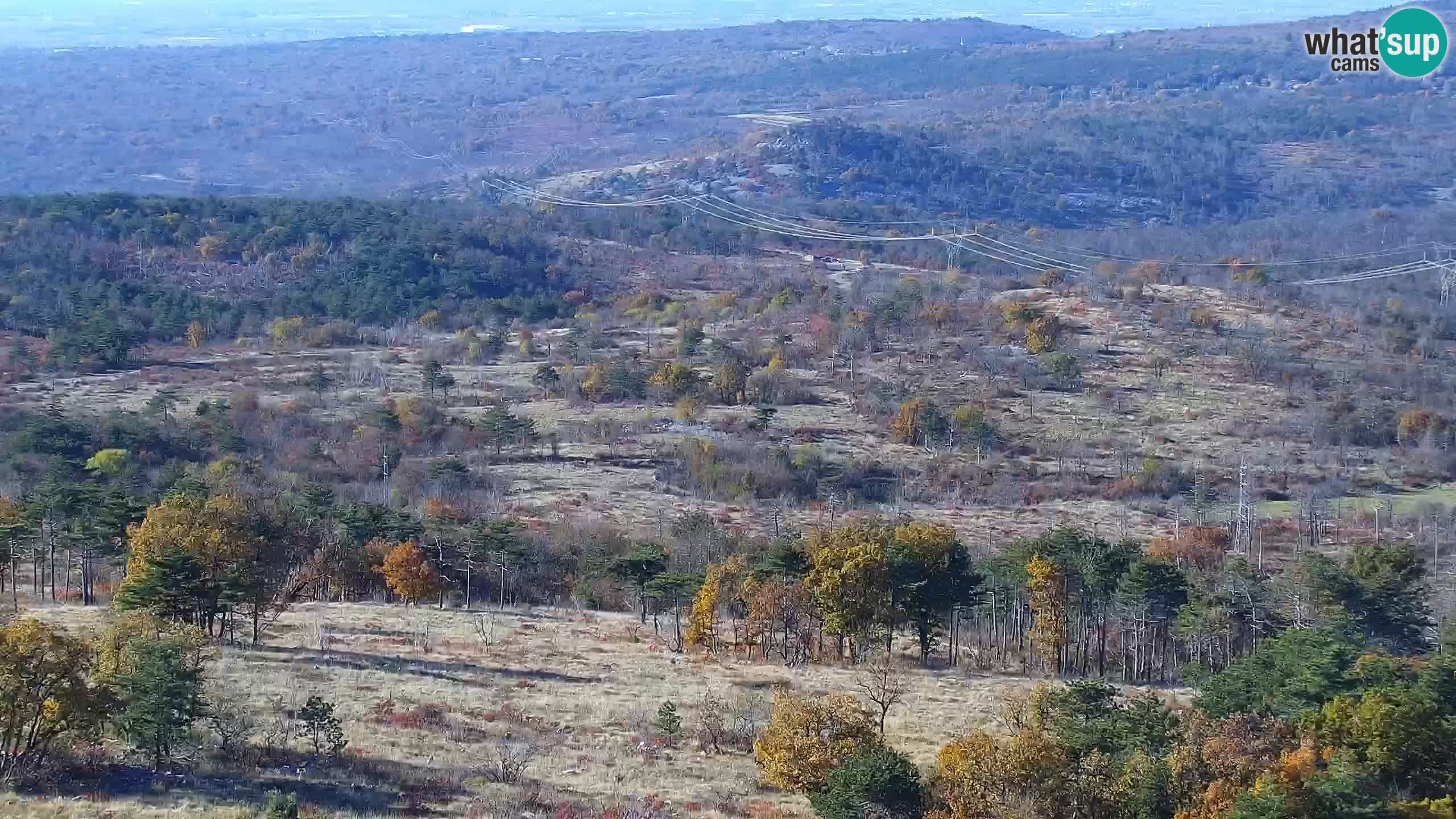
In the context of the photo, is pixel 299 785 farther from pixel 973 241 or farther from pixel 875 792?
pixel 973 241

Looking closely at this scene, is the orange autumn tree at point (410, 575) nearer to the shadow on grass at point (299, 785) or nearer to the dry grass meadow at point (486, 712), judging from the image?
the dry grass meadow at point (486, 712)

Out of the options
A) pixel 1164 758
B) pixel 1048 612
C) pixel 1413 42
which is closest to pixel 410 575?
pixel 1048 612

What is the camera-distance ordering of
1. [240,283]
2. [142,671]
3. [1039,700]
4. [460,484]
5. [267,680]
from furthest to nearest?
[240,283] < [460,484] < [267,680] < [1039,700] < [142,671]

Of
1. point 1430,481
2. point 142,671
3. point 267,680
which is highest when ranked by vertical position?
point 142,671

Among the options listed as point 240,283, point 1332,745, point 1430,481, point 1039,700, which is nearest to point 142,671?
point 1039,700

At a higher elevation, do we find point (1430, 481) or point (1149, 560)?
point (1149, 560)

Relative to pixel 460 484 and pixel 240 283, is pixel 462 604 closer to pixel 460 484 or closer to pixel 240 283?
pixel 460 484

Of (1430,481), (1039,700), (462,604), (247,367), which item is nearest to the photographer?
(1039,700)
